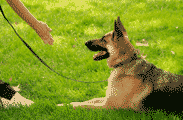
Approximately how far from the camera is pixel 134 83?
299 cm

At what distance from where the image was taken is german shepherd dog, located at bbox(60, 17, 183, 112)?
2.62 metres

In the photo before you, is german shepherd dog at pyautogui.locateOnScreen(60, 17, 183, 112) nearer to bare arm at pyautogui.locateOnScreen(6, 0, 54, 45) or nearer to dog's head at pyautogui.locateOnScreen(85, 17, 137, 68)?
dog's head at pyautogui.locateOnScreen(85, 17, 137, 68)

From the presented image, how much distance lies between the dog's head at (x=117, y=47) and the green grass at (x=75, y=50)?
76cm

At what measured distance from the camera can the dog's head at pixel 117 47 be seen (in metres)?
3.24

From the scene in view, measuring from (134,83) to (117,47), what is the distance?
2.61 ft

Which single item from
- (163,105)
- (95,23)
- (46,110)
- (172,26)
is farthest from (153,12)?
(46,110)

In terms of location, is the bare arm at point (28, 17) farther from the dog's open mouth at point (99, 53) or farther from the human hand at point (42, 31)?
the dog's open mouth at point (99, 53)

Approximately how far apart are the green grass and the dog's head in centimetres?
76

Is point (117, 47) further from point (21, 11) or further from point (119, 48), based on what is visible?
A: point (21, 11)

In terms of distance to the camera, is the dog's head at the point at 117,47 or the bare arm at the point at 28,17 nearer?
the bare arm at the point at 28,17

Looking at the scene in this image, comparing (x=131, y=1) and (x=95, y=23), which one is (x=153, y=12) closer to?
(x=131, y=1)

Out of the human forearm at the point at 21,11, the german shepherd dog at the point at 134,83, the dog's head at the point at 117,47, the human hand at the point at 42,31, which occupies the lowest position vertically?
the german shepherd dog at the point at 134,83

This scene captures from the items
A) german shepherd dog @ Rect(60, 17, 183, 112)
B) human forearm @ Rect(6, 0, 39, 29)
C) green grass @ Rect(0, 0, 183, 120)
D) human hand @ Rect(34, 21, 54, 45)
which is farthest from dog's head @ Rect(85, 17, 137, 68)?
human forearm @ Rect(6, 0, 39, 29)

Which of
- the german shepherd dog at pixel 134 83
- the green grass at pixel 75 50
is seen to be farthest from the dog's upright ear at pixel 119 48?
the green grass at pixel 75 50
